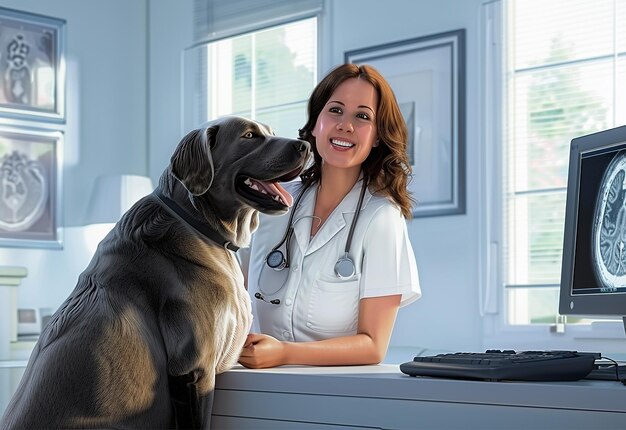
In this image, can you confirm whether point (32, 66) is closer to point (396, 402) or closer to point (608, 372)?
point (396, 402)

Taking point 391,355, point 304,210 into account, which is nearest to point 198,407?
point 304,210

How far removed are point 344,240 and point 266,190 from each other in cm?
38

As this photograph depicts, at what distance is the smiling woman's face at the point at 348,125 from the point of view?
75.2 inches

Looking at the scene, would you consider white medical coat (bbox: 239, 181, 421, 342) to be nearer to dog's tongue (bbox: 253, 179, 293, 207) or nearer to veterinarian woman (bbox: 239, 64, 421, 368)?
veterinarian woman (bbox: 239, 64, 421, 368)

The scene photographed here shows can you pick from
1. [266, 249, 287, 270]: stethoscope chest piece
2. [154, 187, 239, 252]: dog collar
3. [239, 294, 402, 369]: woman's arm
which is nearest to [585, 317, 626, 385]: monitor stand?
[239, 294, 402, 369]: woman's arm

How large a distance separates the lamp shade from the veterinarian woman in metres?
3.04

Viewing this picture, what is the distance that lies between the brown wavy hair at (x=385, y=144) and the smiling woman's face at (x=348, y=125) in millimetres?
15

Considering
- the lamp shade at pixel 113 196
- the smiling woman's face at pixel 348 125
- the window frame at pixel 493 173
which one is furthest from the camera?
the lamp shade at pixel 113 196

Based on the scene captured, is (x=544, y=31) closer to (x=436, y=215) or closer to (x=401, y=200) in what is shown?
(x=436, y=215)

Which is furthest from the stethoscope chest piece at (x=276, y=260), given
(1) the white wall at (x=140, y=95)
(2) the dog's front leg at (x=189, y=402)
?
(1) the white wall at (x=140, y=95)

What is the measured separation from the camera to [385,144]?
1981 mm

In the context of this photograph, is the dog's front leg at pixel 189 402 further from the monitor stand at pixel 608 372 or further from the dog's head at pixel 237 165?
the monitor stand at pixel 608 372

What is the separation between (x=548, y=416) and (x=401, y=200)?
0.86 m

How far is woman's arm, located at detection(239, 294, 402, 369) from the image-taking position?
1.52m
